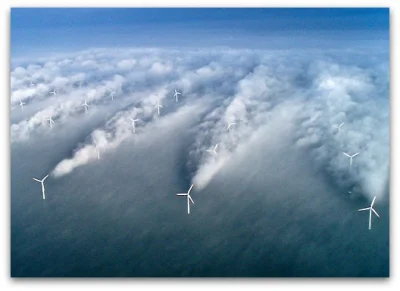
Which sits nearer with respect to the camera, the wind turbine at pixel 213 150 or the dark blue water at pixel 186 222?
the dark blue water at pixel 186 222

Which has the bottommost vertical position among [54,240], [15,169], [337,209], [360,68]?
[54,240]

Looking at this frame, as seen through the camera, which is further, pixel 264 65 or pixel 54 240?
pixel 264 65

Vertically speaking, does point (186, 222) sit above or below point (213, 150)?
below

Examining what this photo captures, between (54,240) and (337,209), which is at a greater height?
(337,209)

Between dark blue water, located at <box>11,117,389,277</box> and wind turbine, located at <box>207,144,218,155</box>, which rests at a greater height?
wind turbine, located at <box>207,144,218,155</box>

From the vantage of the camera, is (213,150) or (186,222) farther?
(213,150)

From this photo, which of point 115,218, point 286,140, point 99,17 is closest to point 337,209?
point 286,140

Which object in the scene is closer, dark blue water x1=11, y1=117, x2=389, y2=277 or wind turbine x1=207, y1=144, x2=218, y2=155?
dark blue water x1=11, y1=117, x2=389, y2=277

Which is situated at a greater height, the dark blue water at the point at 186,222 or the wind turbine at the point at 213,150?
the wind turbine at the point at 213,150

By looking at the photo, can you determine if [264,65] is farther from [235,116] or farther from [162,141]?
[162,141]
